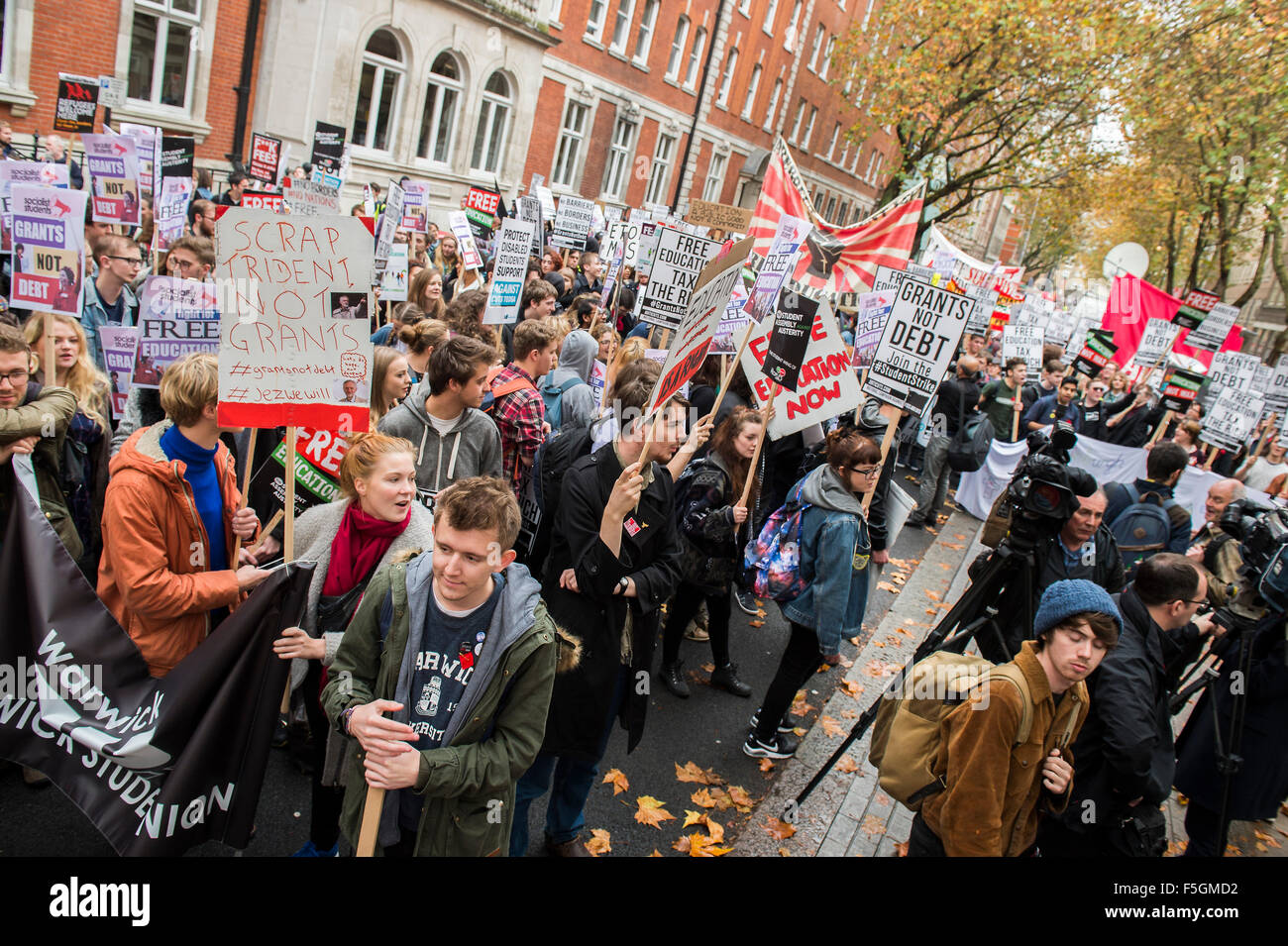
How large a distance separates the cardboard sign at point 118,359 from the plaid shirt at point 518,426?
95.6 inches

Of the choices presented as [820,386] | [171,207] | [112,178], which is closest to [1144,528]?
[820,386]

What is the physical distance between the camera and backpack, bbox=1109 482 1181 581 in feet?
19.6

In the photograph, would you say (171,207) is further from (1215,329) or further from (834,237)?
(1215,329)

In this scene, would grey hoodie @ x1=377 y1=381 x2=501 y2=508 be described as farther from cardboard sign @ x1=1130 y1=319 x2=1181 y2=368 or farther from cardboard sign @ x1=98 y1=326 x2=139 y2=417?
cardboard sign @ x1=1130 y1=319 x2=1181 y2=368

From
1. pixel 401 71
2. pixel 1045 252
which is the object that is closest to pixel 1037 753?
pixel 401 71

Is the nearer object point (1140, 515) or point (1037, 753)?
point (1037, 753)

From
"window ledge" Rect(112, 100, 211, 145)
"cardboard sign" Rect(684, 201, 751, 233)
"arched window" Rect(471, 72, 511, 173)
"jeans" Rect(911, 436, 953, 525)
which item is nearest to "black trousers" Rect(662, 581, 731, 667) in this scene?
"cardboard sign" Rect(684, 201, 751, 233)

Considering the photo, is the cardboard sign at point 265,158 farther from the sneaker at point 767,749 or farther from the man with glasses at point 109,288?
the sneaker at point 767,749

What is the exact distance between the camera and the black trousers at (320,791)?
3053 millimetres

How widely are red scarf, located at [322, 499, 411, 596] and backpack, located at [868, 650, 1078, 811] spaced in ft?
6.59

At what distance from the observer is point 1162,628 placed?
12.1 ft

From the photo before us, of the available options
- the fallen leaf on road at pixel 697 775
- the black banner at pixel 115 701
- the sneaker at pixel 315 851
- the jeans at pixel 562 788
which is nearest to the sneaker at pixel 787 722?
the fallen leaf on road at pixel 697 775
